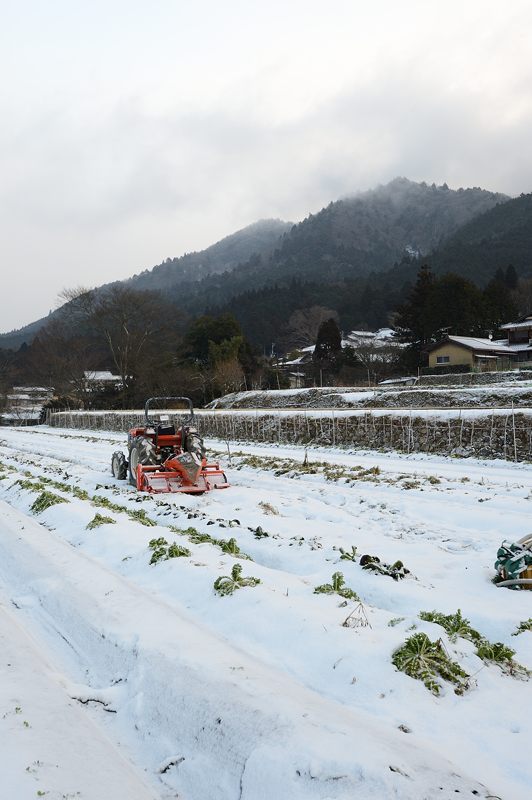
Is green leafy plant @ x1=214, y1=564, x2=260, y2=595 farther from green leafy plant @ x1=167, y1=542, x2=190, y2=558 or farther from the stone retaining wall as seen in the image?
the stone retaining wall

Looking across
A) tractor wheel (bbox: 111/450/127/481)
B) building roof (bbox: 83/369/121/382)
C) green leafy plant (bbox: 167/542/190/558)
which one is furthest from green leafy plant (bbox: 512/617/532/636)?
building roof (bbox: 83/369/121/382)

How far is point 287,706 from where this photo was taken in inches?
121

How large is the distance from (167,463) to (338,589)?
6352mm

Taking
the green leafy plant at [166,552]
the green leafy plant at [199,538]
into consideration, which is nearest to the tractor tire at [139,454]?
the green leafy plant at [199,538]

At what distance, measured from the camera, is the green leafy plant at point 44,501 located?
30.8 feet

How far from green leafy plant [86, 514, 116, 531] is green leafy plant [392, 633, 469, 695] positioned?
5.02 metres

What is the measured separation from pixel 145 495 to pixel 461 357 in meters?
37.0

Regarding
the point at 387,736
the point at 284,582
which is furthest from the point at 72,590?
the point at 387,736

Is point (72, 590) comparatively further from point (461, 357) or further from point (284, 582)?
point (461, 357)

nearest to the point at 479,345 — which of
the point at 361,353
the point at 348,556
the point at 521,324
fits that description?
the point at 521,324

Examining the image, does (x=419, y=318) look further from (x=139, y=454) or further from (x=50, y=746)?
(x=50, y=746)

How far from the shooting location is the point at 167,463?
10.8m

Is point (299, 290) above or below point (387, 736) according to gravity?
above

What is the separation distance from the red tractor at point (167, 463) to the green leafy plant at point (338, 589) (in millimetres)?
5536
